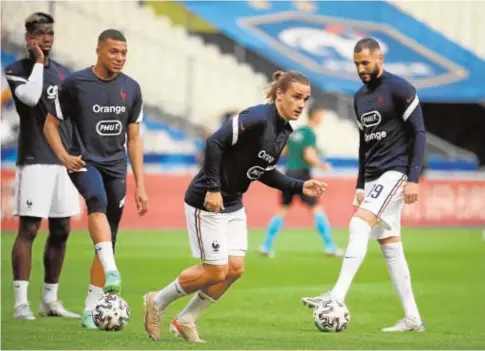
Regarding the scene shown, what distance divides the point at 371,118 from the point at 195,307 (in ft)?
7.87

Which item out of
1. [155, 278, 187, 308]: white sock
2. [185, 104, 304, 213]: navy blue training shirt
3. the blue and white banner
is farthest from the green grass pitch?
the blue and white banner

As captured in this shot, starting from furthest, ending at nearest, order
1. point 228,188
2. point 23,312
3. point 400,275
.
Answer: point 23,312
point 400,275
point 228,188

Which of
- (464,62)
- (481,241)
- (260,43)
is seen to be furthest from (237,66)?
(481,241)

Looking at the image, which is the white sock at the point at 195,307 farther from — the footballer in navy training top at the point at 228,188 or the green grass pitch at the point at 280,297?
the green grass pitch at the point at 280,297

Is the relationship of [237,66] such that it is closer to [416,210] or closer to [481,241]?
[416,210]

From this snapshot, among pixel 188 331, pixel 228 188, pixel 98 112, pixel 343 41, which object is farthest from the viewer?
pixel 343 41

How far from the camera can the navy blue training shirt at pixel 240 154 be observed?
9.17m

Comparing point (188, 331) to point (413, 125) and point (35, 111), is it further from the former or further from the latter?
point (35, 111)

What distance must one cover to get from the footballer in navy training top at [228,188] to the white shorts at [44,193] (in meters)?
A: 2.18

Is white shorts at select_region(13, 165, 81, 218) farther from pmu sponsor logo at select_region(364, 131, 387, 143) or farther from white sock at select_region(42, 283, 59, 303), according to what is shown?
pmu sponsor logo at select_region(364, 131, 387, 143)

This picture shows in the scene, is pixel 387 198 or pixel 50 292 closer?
pixel 387 198

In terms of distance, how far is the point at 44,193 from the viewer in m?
11.5

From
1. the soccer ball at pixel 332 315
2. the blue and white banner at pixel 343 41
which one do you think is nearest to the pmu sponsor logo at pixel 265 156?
the soccer ball at pixel 332 315

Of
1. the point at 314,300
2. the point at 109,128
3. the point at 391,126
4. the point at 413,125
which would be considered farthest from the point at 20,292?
the point at 413,125
